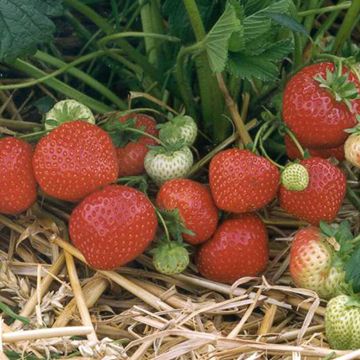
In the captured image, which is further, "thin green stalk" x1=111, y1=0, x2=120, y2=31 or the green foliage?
"thin green stalk" x1=111, y1=0, x2=120, y2=31

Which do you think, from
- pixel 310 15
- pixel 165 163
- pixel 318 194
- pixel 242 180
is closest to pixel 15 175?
pixel 165 163

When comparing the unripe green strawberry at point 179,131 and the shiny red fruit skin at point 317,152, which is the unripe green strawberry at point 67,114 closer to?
the unripe green strawberry at point 179,131

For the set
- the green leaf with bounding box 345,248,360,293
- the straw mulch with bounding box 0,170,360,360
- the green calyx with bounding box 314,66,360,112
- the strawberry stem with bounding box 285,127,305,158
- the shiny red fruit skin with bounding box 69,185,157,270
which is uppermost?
the green calyx with bounding box 314,66,360,112

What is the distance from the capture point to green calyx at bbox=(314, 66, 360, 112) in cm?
134

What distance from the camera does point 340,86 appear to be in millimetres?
1346

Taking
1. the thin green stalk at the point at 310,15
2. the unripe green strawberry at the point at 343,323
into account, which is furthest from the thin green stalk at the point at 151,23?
the unripe green strawberry at the point at 343,323

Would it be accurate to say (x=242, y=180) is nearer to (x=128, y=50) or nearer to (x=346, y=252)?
(x=346, y=252)

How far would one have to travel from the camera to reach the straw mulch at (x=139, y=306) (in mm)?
1200

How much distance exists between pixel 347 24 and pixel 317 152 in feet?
0.66

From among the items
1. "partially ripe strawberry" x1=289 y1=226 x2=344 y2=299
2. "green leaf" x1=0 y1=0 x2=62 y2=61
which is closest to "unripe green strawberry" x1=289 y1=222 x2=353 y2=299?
"partially ripe strawberry" x1=289 y1=226 x2=344 y2=299

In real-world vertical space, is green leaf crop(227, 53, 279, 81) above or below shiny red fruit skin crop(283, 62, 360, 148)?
above

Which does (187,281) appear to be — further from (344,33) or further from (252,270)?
(344,33)

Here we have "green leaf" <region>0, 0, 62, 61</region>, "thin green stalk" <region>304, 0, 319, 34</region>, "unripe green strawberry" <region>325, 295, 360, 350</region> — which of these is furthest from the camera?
"thin green stalk" <region>304, 0, 319, 34</region>

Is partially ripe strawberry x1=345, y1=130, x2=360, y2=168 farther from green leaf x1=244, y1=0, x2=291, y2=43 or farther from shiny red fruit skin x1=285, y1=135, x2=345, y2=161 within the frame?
green leaf x1=244, y1=0, x2=291, y2=43
